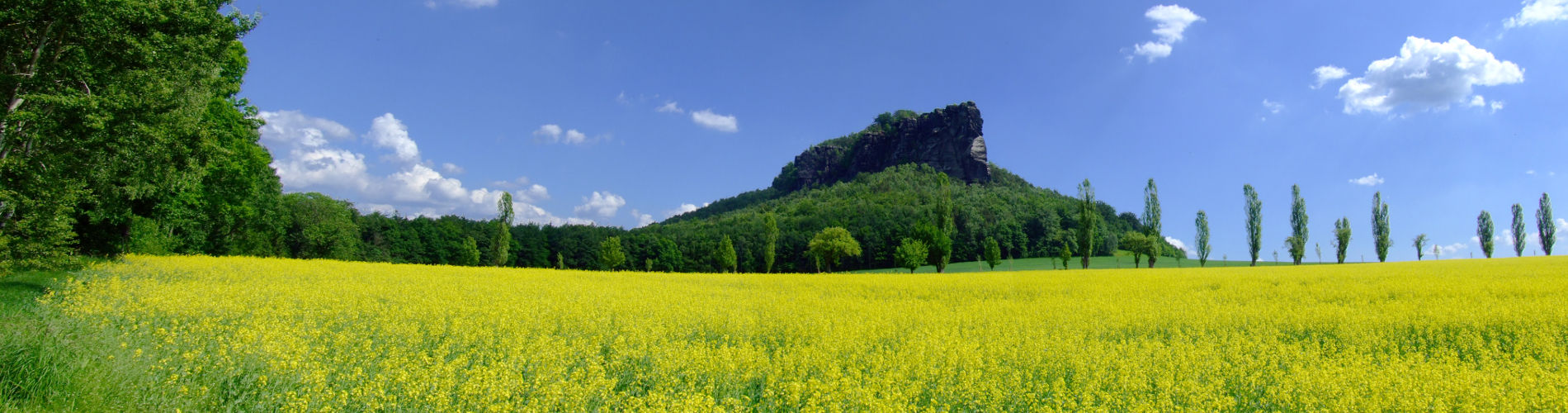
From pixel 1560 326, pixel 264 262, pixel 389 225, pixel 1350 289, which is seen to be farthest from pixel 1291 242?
pixel 389 225

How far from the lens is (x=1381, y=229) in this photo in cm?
5753

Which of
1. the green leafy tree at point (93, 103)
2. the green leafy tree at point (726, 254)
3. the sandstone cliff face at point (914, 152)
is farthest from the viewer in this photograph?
the sandstone cliff face at point (914, 152)

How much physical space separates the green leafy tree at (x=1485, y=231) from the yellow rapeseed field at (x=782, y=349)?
63.0 metres

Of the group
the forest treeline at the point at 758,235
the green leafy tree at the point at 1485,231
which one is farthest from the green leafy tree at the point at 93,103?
the green leafy tree at the point at 1485,231

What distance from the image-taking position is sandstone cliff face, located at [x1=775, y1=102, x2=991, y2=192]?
123 metres

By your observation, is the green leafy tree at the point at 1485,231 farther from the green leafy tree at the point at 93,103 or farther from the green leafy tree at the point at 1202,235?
the green leafy tree at the point at 93,103

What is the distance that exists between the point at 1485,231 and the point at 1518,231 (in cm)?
520

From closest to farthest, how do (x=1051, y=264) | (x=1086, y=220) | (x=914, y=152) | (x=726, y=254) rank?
(x=1086, y=220)
(x=726, y=254)
(x=1051, y=264)
(x=914, y=152)

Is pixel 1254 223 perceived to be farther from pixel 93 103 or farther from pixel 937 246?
pixel 93 103

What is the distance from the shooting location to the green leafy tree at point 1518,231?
6189 centimetres

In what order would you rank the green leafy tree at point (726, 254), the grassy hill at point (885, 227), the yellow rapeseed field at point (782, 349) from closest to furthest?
the yellow rapeseed field at point (782, 349)
the green leafy tree at point (726, 254)
the grassy hill at point (885, 227)

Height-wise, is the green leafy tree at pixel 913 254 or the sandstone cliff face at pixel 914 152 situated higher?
the sandstone cliff face at pixel 914 152

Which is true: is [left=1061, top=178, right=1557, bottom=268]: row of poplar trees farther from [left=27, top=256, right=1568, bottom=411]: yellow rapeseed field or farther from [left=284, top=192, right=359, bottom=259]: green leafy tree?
[left=284, top=192, right=359, bottom=259]: green leafy tree

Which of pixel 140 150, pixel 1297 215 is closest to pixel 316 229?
pixel 140 150
